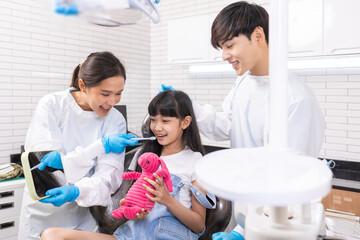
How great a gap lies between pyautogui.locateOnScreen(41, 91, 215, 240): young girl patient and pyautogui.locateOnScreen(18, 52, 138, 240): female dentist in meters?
0.20

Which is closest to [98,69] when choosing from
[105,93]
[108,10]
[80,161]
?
[105,93]

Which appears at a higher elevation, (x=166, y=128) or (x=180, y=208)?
(x=166, y=128)

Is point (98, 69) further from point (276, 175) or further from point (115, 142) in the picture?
point (276, 175)

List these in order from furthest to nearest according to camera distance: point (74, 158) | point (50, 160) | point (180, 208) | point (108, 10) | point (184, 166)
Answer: point (184, 166)
point (74, 158)
point (180, 208)
point (50, 160)
point (108, 10)

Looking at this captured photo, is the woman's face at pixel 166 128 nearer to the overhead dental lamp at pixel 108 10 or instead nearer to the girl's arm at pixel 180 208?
the girl's arm at pixel 180 208

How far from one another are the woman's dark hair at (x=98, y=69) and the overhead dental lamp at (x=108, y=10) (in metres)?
1.08

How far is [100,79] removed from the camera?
1.68 meters

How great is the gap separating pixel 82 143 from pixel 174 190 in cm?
65

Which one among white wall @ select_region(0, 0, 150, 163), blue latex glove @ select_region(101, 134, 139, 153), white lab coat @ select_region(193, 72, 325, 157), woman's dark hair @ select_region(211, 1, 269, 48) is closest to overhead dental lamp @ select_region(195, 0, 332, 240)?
white lab coat @ select_region(193, 72, 325, 157)

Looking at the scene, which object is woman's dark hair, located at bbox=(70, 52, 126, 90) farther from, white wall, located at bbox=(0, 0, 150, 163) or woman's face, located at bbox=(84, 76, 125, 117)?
white wall, located at bbox=(0, 0, 150, 163)

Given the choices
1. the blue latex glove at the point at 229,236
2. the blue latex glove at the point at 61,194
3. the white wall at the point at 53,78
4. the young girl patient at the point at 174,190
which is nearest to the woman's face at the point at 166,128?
the young girl patient at the point at 174,190

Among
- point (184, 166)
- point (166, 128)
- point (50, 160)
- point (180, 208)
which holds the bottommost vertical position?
point (180, 208)

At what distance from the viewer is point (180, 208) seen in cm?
149

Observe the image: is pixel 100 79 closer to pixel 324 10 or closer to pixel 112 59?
pixel 112 59
